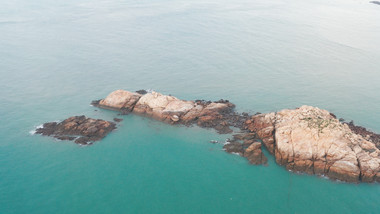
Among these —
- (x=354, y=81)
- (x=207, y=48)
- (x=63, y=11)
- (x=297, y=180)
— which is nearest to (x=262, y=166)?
(x=297, y=180)

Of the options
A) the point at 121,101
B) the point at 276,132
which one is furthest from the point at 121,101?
the point at 276,132

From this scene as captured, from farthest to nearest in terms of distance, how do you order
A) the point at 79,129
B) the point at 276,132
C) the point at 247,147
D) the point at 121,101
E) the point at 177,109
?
the point at 121,101, the point at 177,109, the point at 79,129, the point at 247,147, the point at 276,132

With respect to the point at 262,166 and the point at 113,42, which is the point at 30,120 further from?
the point at 113,42

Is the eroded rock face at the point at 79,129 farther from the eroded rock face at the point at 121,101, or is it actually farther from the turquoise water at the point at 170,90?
the eroded rock face at the point at 121,101

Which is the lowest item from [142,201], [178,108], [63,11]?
[142,201]

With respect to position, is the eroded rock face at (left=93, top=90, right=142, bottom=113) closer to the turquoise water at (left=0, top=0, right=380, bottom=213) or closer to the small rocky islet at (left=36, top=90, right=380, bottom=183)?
the small rocky islet at (left=36, top=90, right=380, bottom=183)

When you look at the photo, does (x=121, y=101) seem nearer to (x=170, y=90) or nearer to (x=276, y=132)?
(x=170, y=90)
